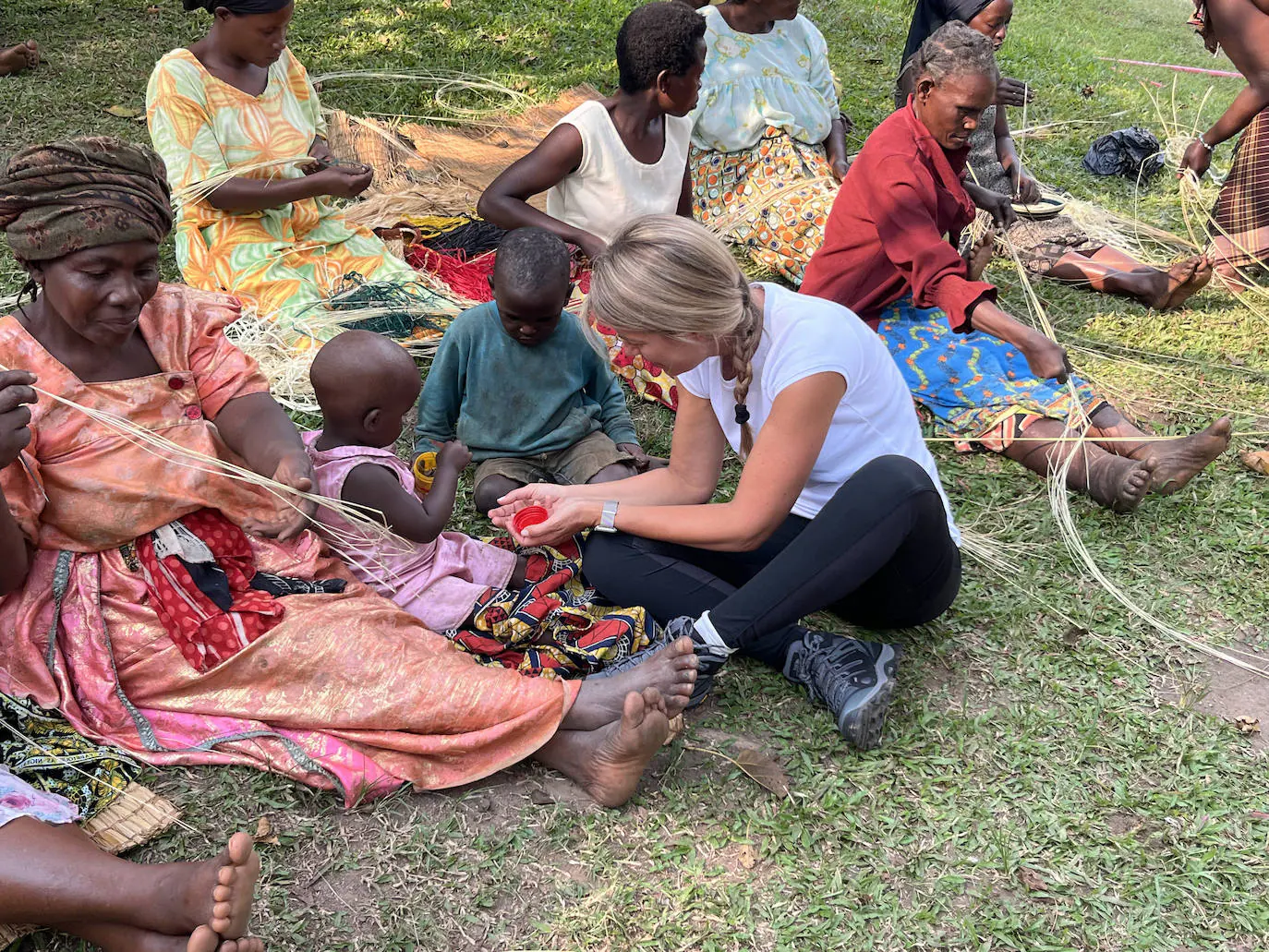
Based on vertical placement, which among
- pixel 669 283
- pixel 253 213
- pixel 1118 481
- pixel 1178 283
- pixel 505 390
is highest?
pixel 669 283

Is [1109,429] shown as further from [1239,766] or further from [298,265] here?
[298,265]

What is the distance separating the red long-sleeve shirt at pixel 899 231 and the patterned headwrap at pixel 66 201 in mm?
2339

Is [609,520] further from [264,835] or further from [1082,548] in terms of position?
[1082,548]

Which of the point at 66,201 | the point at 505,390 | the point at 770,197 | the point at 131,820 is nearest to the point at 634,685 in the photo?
the point at 131,820

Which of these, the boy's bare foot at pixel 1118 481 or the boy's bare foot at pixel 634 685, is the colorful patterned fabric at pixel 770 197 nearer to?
the boy's bare foot at pixel 1118 481

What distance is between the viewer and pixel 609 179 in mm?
4066

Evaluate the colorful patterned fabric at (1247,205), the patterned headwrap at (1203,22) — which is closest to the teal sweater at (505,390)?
the colorful patterned fabric at (1247,205)

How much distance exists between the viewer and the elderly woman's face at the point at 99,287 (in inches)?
83.9

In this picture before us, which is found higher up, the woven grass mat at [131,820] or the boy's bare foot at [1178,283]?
the boy's bare foot at [1178,283]

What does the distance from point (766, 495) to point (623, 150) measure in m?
2.02

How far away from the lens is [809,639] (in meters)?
2.71

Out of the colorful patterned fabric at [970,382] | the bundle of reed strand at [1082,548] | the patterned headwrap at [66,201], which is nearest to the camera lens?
the patterned headwrap at [66,201]

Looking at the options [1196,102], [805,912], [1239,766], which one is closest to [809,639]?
[805,912]

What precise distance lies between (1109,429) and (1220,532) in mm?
481
